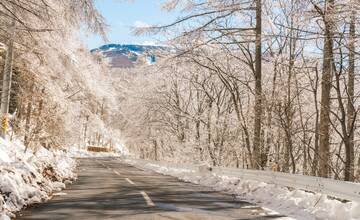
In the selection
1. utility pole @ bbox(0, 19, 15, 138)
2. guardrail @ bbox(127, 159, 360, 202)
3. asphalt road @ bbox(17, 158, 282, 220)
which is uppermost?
utility pole @ bbox(0, 19, 15, 138)

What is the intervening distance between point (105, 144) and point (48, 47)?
331ft

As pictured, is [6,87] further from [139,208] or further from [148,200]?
[139,208]

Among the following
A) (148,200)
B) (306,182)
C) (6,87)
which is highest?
(6,87)

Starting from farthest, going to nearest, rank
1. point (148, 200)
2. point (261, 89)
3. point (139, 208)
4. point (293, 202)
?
point (261, 89)
point (148, 200)
point (293, 202)
point (139, 208)

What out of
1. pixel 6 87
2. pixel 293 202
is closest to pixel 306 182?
pixel 293 202

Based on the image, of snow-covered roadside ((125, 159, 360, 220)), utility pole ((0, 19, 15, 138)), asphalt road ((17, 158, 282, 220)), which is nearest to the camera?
asphalt road ((17, 158, 282, 220))

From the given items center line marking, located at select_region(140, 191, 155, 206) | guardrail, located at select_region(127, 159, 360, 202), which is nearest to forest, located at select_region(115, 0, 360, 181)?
guardrail, located at select_region(127, 159, 360, 202)

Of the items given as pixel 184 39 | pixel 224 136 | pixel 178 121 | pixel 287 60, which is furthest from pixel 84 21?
pixel 178 121

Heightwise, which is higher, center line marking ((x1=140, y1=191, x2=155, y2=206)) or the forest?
the forest

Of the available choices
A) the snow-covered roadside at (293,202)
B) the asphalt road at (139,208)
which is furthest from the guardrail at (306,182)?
the asphalt road at (139,208)

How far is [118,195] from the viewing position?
1178 cm

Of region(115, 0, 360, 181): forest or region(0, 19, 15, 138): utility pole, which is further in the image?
region(0, 19, 15, 138): utility pole

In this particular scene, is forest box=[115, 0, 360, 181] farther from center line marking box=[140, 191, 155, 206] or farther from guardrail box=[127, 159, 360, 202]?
center line marking box=[140, 191, 155, 206]

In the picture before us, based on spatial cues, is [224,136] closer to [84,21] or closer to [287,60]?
[287,60]
